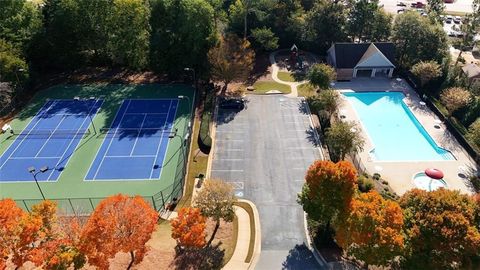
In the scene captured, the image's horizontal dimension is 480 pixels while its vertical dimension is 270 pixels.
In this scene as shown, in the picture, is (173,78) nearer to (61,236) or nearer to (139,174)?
(139,174)

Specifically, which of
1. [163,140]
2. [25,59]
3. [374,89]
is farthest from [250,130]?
[25,59]

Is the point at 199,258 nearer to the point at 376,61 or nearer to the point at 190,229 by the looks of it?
the point at 190,229

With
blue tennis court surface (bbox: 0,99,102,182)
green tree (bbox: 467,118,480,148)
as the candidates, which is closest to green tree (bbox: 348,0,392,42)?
green tree (bbox: 467,118,480,148)

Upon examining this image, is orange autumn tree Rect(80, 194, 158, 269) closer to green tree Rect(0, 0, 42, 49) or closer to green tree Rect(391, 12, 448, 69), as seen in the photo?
green tree Rect(0, 0, 42, 49)

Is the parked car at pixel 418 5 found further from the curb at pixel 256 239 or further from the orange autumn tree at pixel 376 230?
the orange autumn tree at pixel 376 230

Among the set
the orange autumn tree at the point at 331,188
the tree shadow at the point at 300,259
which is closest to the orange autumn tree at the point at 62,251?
the tree shadow at the point at 300,259

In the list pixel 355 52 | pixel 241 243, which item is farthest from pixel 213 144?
pixel 355 52
